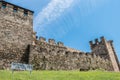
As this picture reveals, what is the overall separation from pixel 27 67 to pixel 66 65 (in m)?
11.3

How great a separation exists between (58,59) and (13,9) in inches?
331

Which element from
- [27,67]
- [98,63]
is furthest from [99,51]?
[27,67]

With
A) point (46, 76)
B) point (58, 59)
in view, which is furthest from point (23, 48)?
point (46, 76)

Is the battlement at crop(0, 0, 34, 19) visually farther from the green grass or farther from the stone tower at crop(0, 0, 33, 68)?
the green grass

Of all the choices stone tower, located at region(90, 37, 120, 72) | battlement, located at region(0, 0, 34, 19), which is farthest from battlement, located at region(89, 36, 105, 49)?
battlement, located at region(0, 0, 34, 19)

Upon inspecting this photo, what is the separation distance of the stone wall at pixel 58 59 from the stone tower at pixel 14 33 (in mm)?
1189

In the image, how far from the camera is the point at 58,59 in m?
24.0

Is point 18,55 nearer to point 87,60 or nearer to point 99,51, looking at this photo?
point 87,60

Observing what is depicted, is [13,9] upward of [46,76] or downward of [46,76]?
upward

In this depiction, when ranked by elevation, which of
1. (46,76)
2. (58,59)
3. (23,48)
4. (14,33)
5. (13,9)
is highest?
(13,9)

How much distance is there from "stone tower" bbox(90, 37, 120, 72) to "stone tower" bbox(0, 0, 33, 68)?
19.7 metres

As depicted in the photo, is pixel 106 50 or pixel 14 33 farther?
pixel 106 50

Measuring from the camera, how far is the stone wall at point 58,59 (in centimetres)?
2188

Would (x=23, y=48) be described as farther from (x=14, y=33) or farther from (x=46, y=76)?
(x=46, y=76)
